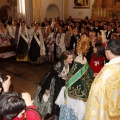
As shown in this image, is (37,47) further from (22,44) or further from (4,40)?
(4,40)

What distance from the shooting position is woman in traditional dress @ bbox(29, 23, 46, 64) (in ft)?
30.2

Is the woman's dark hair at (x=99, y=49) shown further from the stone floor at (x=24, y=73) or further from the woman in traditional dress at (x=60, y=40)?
the woman in traditional dress at (x=60, y=40)

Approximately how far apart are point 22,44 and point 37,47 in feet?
2.41

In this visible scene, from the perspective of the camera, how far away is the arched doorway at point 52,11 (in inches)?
663

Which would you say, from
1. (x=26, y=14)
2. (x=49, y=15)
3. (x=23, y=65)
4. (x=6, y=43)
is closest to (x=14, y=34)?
(x=6, y=43)

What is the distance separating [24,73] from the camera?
8234mm

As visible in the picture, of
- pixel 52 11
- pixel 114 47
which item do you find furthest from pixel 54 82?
pixel 52 11

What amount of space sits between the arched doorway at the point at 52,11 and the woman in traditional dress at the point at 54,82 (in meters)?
12.9

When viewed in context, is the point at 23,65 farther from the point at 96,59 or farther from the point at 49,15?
the point at 49,15

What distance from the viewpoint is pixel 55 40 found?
30.9 feet

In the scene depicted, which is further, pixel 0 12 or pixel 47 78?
pixel 0 12

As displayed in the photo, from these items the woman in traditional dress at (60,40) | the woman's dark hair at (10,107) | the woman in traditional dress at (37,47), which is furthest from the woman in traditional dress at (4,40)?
the woman's dark hair at (10,107)

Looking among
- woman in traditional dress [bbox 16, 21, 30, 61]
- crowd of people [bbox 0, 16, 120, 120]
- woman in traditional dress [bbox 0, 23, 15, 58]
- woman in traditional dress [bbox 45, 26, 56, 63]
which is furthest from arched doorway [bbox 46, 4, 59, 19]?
crowd of people [bbox 0, 16, 120, 120]

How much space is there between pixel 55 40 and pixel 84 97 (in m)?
5.70
